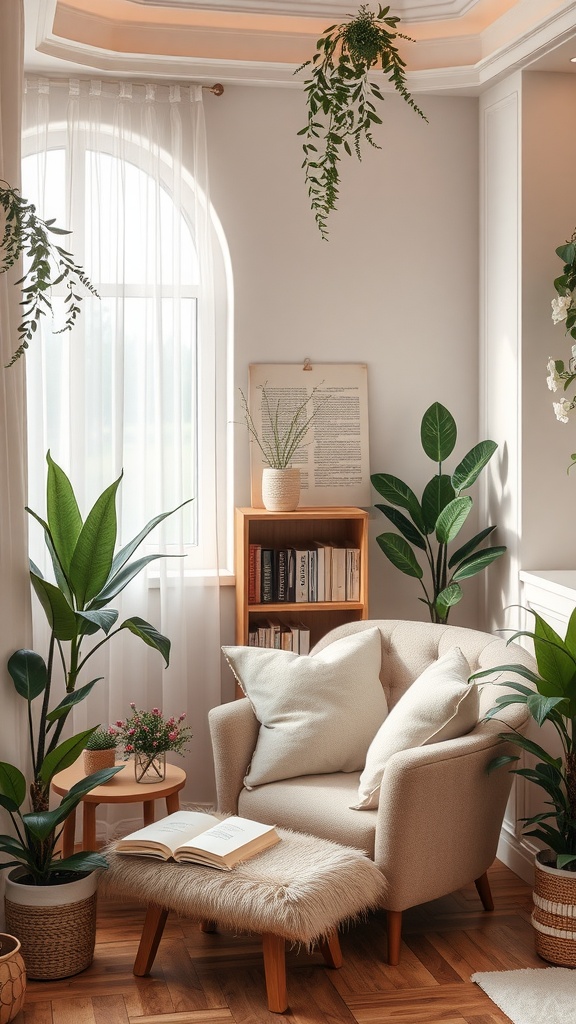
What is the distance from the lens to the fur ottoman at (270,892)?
8.44 ft

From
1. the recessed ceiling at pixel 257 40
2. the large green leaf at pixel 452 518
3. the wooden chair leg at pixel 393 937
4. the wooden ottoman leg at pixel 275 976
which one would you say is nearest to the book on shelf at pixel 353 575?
the large green leaf at pixel 452 518

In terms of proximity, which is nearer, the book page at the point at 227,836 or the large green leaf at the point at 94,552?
the book page at the point at 227,836

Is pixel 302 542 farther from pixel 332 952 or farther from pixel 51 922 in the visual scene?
pixel 51 922

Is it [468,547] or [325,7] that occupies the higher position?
Result: [325,7]

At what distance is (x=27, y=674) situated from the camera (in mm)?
2852

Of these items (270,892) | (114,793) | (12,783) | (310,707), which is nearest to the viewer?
(270,892)

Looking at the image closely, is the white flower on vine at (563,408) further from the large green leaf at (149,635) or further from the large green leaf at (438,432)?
the large green leaf at (149,635)

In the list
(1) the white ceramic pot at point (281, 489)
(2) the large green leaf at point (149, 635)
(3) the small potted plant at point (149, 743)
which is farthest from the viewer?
(1) the white ceramic pot at point (281, 489)


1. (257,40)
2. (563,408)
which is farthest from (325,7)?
(563,408)

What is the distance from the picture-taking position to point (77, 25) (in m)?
3.68

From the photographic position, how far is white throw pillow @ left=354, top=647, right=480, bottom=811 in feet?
9.87

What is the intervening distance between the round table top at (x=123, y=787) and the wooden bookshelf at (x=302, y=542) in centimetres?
72

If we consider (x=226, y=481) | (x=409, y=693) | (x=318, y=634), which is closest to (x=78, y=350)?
(x=226, y=481)

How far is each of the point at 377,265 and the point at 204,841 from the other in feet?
7.92
